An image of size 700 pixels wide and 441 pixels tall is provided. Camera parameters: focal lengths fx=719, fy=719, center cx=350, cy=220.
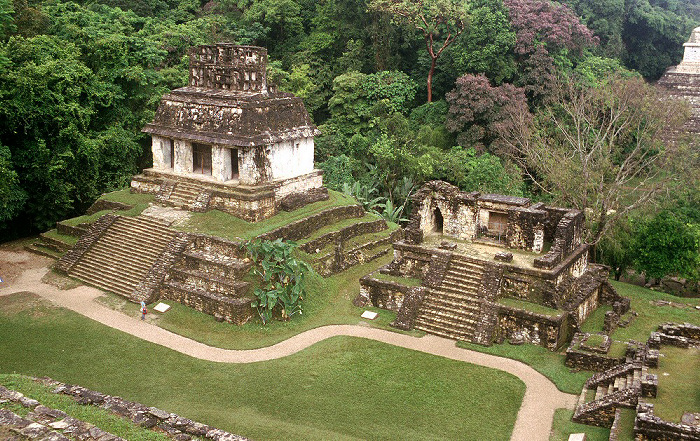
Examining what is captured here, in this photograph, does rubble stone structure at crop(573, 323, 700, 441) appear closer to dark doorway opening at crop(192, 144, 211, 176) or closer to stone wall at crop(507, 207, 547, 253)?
stone wall at crop(507, 207, 547, 253)

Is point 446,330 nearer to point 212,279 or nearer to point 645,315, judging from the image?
point 645,315

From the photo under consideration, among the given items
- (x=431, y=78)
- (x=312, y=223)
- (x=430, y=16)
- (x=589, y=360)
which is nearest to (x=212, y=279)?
(x=312, y=223)

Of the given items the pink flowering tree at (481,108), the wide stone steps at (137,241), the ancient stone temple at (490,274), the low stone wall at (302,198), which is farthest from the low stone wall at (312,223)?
the pink flowering tree at (481,108)

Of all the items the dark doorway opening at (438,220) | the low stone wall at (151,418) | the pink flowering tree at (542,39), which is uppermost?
the pink flowering tree at (542,39)

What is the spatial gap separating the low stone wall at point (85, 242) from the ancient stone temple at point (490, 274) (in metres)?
8.10

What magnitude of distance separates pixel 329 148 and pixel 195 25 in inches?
393

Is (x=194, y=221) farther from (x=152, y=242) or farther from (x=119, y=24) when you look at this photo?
(x=119, y=24)

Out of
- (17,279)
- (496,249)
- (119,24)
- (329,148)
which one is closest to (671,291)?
(496,249)

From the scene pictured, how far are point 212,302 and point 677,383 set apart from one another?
35.7ft

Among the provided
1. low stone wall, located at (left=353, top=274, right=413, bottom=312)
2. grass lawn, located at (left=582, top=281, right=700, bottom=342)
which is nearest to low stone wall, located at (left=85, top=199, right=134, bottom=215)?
low stone wall, located at (left=353, top=274, right=413, bottom=312)

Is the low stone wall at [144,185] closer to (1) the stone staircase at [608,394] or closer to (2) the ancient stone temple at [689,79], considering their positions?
(1) the stone staircase at [608,394]

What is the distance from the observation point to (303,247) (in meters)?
20.9

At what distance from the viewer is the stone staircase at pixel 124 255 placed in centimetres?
1995

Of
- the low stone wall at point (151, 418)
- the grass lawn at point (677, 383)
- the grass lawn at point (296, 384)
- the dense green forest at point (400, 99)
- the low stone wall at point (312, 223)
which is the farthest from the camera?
the dense green forest at point (400, 99)
